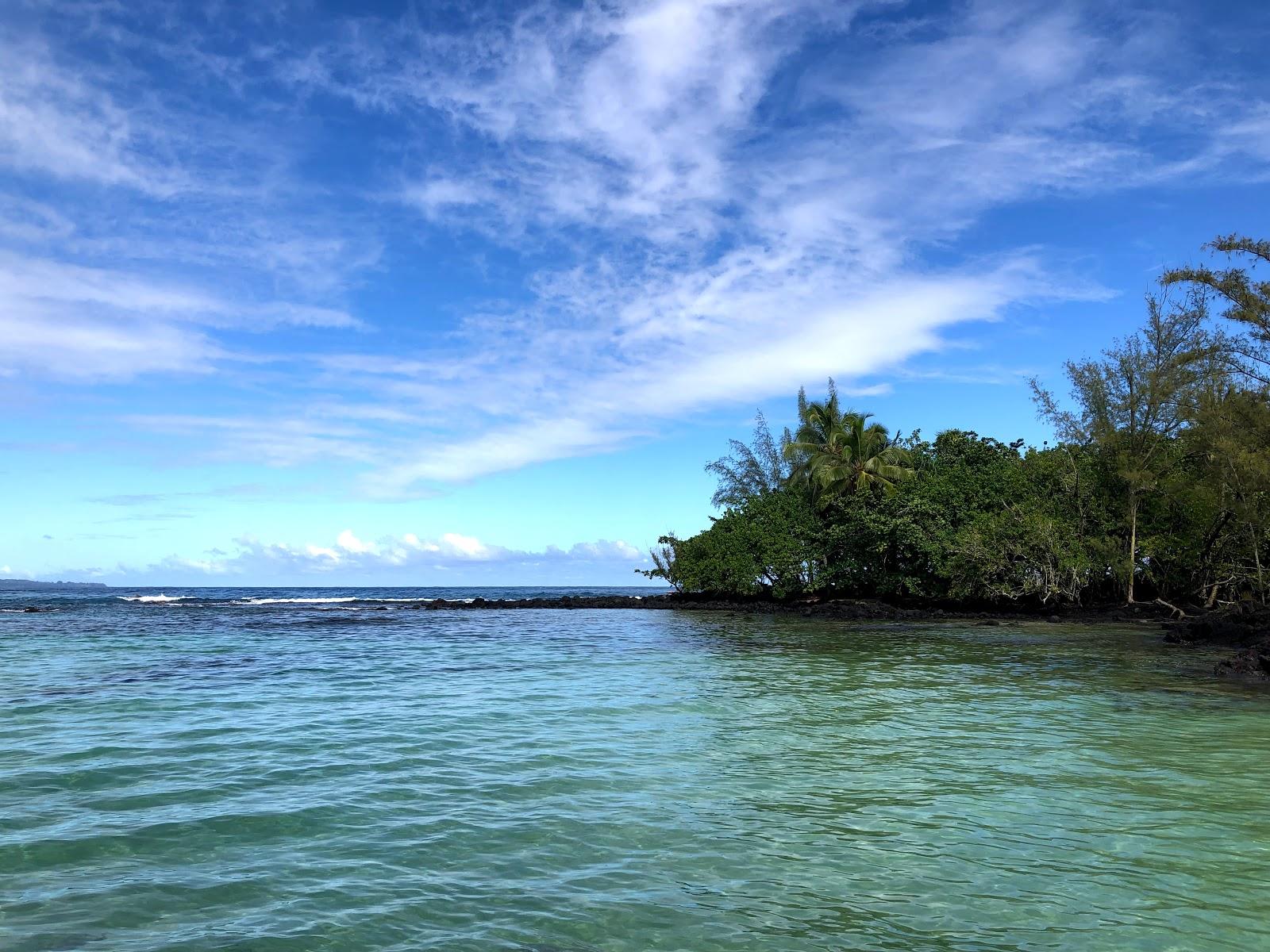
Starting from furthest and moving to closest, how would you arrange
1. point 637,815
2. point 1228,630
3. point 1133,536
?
point 1133,536 → point 1228,630 → point 637,815

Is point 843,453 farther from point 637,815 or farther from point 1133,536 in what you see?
point 637,815

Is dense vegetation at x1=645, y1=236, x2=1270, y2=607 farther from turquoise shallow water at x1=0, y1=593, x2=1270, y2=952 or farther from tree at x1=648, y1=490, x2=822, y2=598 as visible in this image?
turquoise shallow water at x1=0, y1=593, x2=1270, y2=952

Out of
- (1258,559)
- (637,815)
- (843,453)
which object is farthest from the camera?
(843,453)

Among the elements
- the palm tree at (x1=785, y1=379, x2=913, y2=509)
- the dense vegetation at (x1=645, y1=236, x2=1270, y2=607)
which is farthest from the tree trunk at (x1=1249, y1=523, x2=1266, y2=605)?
the palm tree at (x1=785, y1=379, x2=913, y2=509)

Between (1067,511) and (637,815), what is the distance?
36007 millimetres

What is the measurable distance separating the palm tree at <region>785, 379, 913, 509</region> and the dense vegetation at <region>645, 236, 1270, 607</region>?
0.10 metres

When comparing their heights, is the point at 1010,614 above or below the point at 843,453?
below

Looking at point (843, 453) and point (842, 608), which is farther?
point (843, 453)

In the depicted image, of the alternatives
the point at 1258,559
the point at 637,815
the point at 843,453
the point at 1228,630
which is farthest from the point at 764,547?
the point at 637,815

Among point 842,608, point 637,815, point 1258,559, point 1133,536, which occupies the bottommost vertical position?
point 637,815

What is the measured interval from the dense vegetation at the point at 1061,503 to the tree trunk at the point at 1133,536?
13 centimetres

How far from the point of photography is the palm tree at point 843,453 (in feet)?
145

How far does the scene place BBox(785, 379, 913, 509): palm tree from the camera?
44281 millimetres

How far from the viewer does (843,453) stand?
149 ft
